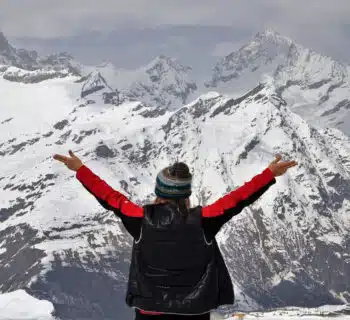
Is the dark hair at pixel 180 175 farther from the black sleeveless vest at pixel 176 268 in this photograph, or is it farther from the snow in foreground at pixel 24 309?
the snow in foreground at pixel 24 309

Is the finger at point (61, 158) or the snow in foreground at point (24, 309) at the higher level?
the snow in foreground at point (24, 309)

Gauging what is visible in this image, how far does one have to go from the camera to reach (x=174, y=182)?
428 inches

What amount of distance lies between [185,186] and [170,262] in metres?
1.24

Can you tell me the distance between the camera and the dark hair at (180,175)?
→ 10.9 m

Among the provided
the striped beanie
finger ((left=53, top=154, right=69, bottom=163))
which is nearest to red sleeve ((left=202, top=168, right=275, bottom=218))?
the striped beanie

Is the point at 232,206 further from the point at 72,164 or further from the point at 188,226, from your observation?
the point at 72,164

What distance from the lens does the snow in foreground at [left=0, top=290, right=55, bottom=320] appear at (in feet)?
65.3

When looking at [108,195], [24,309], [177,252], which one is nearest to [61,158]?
[108,195]

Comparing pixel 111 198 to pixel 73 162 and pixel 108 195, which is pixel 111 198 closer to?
pixel 108 195

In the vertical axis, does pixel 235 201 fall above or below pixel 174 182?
below

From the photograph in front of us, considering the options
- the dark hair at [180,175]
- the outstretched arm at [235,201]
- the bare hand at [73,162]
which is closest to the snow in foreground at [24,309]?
the bare hand at [73,162]

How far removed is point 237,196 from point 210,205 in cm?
54

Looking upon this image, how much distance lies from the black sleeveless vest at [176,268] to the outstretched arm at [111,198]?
0.71 ft

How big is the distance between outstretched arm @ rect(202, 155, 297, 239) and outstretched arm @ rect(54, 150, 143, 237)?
112cm
